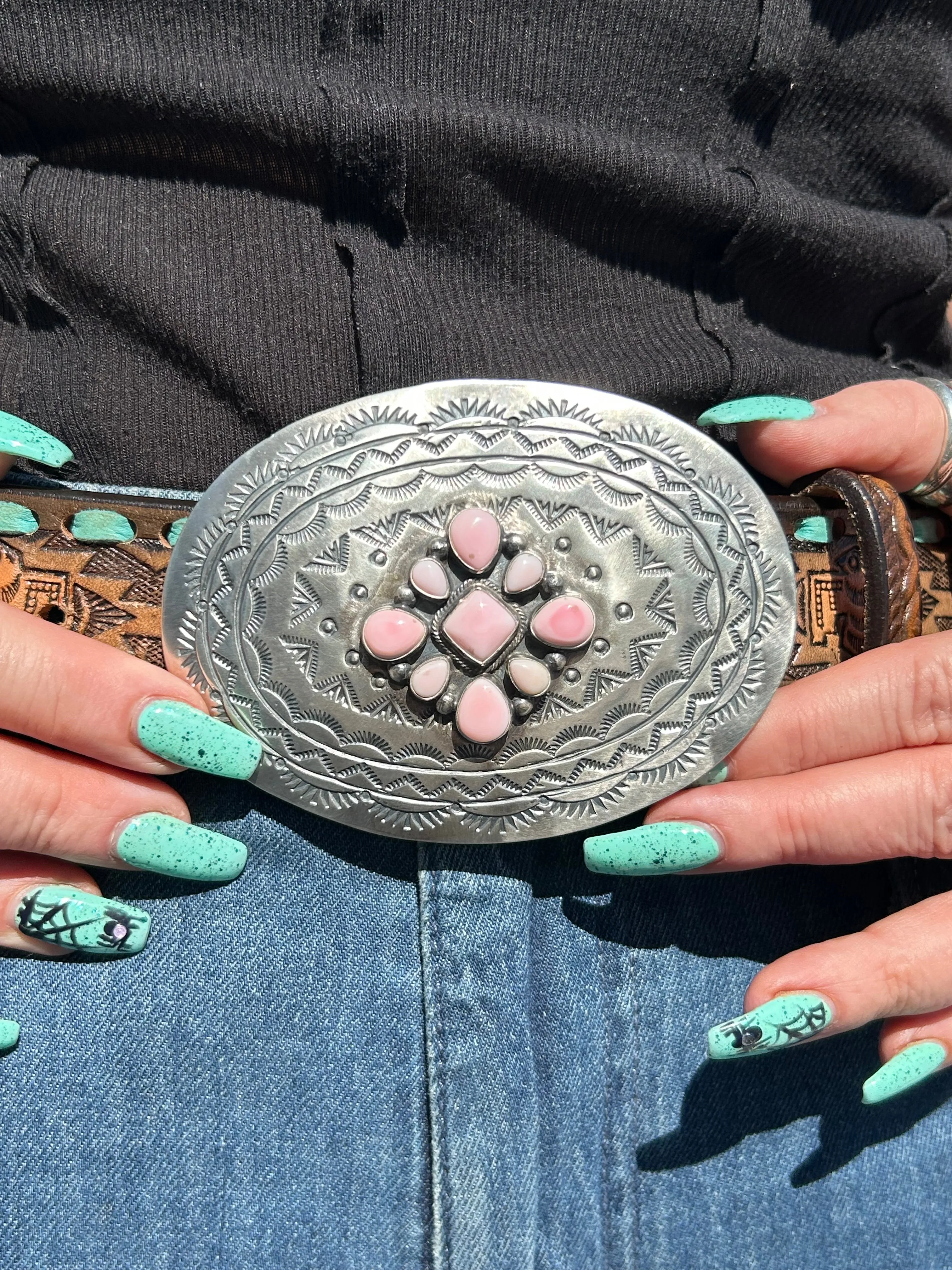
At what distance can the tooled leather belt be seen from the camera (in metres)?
1.08

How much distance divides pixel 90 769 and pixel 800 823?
971 mm

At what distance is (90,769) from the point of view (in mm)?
1129

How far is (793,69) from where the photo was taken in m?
1.17

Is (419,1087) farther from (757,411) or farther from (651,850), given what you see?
(757,411)

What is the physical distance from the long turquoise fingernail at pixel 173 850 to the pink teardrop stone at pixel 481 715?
1.17 ft

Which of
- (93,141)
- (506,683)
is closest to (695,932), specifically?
(506,683)

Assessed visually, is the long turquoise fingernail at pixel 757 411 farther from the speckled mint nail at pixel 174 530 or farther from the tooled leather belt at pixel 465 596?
the speckled mint nail at pixel 174 530

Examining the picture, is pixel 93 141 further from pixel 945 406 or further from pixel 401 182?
pixel 945 406

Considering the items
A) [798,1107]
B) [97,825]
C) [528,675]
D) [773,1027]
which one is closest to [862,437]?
[528,675]

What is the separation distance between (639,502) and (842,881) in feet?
2.42

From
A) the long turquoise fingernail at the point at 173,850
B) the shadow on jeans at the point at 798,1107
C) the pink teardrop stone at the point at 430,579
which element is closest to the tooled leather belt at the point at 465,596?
the pink teardrop stone at the point at 430,579

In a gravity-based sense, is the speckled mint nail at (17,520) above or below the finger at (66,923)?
above

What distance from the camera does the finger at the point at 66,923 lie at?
1090 millimetres

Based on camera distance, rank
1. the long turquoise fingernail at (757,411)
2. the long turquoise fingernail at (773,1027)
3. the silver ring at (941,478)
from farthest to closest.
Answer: the silver ring at (941,478) → the long turquoise fingernail at (757,411) → the long turquoise fingernail at (773,1027)
